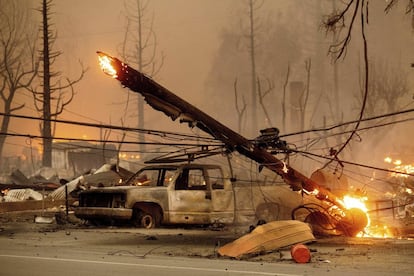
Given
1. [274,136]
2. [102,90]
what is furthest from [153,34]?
[274,136]

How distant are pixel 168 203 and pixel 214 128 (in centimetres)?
301

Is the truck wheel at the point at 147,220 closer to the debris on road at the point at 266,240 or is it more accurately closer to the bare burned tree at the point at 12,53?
the debris on road at the point at 266,240

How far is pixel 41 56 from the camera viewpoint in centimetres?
4612

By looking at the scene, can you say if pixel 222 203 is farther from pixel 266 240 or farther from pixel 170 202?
pixel 266 240

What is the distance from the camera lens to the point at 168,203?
13906 millimetres

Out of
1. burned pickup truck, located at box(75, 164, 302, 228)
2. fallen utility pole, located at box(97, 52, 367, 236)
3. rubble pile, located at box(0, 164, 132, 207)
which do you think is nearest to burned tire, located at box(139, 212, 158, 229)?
burned pickup truck, located at box(75, 164, 302, 228)

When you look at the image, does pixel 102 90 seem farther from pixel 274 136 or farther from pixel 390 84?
pixel 274 136

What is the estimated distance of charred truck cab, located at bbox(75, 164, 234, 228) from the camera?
13914 millimetres

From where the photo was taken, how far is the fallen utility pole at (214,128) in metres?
10.4

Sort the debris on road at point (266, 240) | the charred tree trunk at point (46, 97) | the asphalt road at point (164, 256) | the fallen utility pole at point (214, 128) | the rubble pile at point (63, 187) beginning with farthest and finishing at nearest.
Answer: the charred tree trunk at point (46, 97), the rubble pile at point (63, 187), the fallen utility pole at point (214, 128), the debris on road at point (266, 240), the asphalt road at point (164, 256)

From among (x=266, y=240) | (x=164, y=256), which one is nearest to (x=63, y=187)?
(x=164, y=256)

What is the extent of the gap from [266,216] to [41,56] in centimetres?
3581

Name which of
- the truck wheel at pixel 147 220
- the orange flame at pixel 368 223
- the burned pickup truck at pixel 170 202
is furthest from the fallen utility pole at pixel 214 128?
the truck wheel at pixel 147 220

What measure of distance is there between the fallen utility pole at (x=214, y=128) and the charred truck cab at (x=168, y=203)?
1.93m
